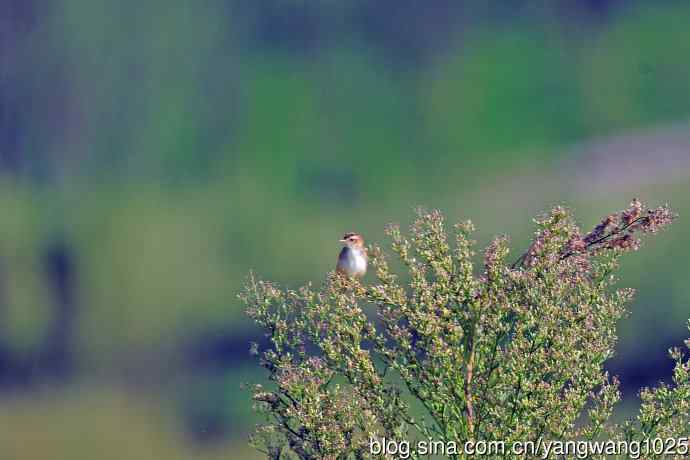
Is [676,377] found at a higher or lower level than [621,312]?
lower

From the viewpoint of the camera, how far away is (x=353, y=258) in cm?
1420

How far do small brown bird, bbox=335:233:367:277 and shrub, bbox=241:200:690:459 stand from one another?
0.93 metres

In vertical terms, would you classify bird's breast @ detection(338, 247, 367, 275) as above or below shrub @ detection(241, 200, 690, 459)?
above

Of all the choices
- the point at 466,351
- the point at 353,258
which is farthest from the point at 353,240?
the point at 466,351

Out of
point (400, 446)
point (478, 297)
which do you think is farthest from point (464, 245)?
point (400, 446)

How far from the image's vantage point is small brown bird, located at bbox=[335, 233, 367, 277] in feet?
45.0

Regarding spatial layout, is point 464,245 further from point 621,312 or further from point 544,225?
point 621,312

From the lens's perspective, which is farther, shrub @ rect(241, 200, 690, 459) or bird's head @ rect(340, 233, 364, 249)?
bird's head @ rect(340, 233, 364, 249)

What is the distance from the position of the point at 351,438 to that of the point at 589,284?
3775 mm

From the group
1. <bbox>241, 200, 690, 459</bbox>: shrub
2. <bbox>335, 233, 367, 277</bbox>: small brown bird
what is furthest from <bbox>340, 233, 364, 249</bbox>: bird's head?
<bbox>241, 200, 690, 459</bbox>: shrub

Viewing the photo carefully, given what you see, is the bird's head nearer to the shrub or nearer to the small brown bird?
the small brown bird

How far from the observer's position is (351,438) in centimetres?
1245

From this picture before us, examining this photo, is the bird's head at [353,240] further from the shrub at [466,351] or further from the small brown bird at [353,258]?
the shrub at [466,351]

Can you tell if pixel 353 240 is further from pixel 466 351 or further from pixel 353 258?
pixel 466 351
